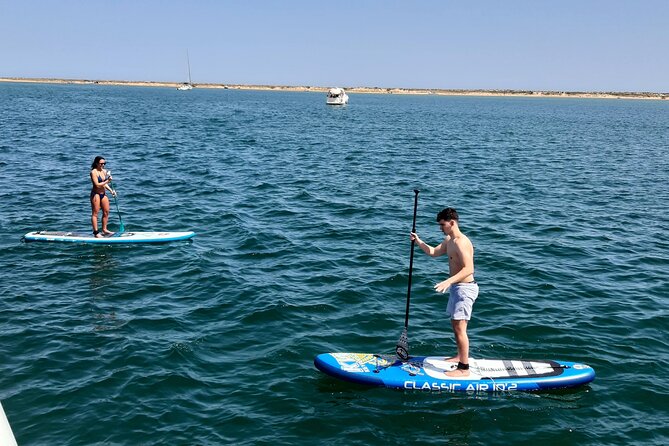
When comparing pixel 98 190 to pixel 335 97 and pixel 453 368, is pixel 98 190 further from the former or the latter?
pixel 335 97

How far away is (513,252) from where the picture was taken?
60.6ft

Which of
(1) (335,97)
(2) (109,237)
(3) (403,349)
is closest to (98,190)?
(2) (109,237)

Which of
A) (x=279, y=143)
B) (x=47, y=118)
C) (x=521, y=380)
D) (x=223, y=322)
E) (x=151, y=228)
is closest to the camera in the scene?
(x=521, y=380)

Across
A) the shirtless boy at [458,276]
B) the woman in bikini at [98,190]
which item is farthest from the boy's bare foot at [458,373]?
the woman in bikini at [98,190]

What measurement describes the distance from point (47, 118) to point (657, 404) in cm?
7101

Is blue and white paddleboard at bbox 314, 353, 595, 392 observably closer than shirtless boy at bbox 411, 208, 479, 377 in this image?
No

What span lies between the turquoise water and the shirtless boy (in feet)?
4.12

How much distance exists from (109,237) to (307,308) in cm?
849

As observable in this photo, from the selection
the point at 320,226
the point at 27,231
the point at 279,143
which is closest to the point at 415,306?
the point at 320,226

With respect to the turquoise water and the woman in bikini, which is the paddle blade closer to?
the turquoise water

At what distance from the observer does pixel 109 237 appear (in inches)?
723

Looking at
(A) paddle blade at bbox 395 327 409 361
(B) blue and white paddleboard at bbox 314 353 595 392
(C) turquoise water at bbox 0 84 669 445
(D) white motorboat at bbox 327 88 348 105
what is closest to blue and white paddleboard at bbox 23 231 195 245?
(C) turquoise water at bbox 0 84 669 445

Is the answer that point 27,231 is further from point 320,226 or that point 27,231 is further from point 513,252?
Result: point 513,252

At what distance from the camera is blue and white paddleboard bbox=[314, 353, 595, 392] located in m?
10.1
